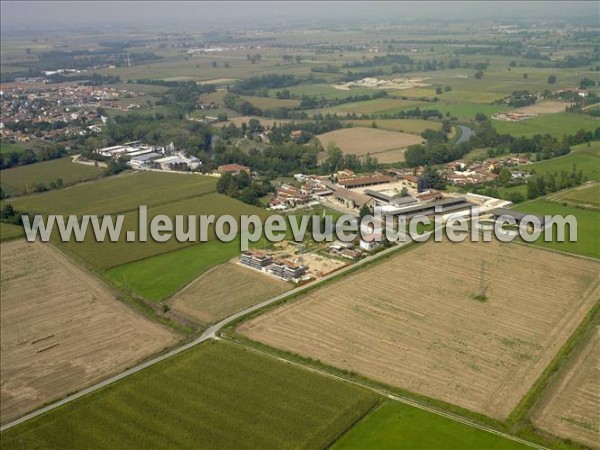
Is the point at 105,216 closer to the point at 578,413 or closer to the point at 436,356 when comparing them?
the point at 436,356

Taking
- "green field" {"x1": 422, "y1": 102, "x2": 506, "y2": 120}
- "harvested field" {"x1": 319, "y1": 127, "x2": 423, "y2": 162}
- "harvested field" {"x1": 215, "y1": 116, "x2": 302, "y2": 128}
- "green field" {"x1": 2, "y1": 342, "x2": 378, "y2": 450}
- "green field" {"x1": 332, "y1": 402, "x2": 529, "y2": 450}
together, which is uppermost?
"green field" {"x1": 422, "y1": 102, "x2": 506, "y2": 120}

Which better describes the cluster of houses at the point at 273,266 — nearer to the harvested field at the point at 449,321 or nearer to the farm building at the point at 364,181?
the harvested field at the point at 449,321

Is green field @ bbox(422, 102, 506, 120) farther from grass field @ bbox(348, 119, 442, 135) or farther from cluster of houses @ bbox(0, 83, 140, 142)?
cluster of houses @ bbox(0, 83, 140, 142)

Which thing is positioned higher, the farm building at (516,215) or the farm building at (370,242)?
the farm building at (516,215)

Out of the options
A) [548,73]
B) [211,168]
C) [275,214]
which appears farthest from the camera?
[548,73]

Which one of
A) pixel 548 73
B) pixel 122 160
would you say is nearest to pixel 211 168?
pixel 122 160

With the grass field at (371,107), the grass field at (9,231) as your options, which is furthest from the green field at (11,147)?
the grass field at (371,107)

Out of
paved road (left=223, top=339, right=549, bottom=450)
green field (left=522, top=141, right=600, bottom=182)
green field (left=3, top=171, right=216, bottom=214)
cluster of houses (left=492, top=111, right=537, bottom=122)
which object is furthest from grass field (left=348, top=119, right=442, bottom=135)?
paved road (left=223, top=339, right=549, bottom=450)
